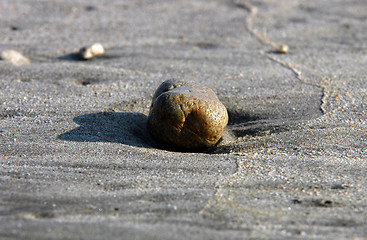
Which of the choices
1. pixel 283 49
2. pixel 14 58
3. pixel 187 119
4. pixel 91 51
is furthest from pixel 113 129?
pixel 283 49

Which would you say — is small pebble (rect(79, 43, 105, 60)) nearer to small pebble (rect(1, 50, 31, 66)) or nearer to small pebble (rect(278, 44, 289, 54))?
small pebble (rect(1, 50, 31, 66))

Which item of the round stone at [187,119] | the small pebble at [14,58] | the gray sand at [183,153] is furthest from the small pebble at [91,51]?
the round stone at [187,119]

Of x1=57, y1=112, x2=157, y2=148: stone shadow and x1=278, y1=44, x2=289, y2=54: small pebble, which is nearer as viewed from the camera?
x1=57, y1=112, x2=157, y2=148: stone shadow

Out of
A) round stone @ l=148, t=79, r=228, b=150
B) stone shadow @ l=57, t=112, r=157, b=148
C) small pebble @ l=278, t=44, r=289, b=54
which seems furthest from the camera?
small pebble @ l=278, t=44, r=289, b=54

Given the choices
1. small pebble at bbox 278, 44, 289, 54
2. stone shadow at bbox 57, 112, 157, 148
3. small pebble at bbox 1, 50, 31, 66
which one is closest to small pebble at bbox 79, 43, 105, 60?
small pebble at bbox 1, 50, 31, 66

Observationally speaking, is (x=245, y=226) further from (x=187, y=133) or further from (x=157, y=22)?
(x=157, y=22)

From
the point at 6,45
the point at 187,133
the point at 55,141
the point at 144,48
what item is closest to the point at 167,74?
the point at 144,48

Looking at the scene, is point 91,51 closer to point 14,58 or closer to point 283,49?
point 14,58
